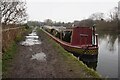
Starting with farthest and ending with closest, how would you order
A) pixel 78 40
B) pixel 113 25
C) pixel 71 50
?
pixel 113 25, pixel 78 40, pixel 71 50

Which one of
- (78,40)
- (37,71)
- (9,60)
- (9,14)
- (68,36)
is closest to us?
(37,71)

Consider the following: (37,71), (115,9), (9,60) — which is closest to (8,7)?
(9,60)

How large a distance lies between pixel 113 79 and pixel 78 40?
33.3ft

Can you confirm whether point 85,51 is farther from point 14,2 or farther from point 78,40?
point 14,2

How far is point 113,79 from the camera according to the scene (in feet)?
39.1

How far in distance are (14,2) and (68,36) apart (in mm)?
17050

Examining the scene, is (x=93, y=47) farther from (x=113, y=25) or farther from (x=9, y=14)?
(x=113, y=25)

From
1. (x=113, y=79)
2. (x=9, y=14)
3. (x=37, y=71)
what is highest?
(x=9, y=14)

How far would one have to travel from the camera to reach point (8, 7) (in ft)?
122

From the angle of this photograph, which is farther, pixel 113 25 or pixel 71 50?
pixel 113 25

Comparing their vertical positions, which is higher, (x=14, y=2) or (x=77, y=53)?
(x=14, y=2)

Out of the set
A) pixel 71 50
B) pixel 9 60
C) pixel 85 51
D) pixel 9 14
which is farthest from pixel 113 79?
pixel 9 14

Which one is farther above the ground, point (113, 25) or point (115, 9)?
point (115, 9)

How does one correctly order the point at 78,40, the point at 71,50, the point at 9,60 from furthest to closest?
1. the point at 78,40
2. the point at 71,50
3. the point at 9,60
